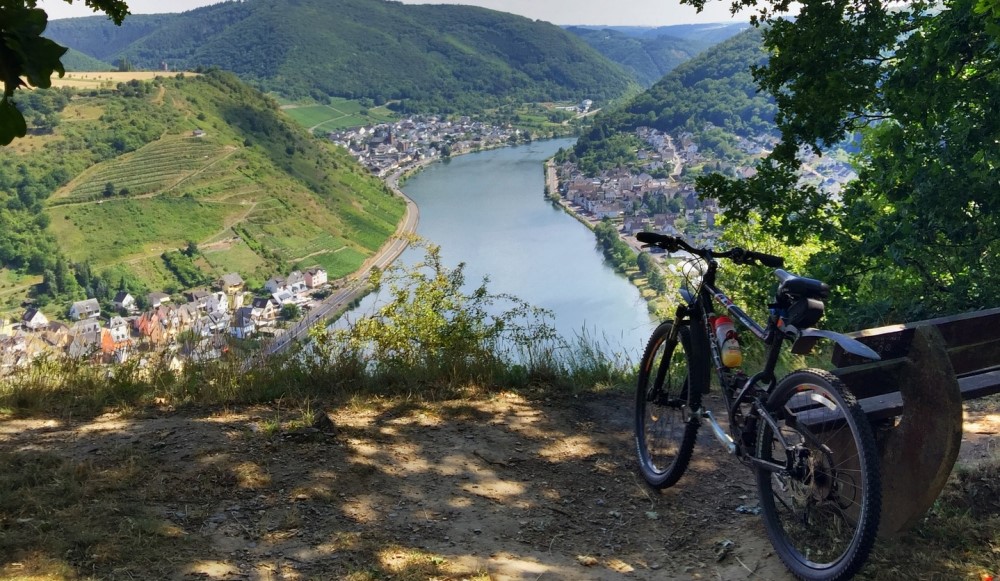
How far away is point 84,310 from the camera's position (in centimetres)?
3441

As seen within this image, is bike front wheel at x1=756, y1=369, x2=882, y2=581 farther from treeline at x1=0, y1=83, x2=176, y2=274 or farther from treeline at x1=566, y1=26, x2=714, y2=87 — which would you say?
treeline at x1=566, y1=26, x2=714, y2=87

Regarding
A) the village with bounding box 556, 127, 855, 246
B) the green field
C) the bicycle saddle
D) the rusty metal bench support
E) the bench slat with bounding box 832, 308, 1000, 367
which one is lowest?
the village with bounding box 556, 127, 855, 246

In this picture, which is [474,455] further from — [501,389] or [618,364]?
[618,364]

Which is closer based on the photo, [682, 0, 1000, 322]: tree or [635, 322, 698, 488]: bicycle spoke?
[635, 322, 698, 488]: bicycle spoke

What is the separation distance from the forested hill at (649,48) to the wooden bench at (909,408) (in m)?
135

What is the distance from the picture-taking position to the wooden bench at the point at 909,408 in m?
2.47

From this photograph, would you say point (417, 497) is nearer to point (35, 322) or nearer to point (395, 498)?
point (395, 498)

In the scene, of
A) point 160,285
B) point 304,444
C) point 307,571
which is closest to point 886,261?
point 304,444

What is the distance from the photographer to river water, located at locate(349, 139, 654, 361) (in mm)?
32406

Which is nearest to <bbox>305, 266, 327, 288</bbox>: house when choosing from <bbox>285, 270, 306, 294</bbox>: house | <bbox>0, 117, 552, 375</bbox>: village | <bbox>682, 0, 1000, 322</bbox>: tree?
<bbox>0, 117, 552, 375</bbox>: village

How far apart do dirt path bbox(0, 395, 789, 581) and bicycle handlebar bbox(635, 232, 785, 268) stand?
1.16 m

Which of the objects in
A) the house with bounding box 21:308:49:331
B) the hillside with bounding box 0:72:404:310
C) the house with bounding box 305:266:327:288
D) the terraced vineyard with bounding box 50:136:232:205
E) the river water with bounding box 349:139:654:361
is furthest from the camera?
the terraced vineyard with bounding box 50:136:232:205

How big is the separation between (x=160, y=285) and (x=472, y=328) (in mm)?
45306

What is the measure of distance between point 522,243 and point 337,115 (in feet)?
236
